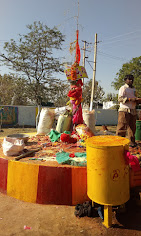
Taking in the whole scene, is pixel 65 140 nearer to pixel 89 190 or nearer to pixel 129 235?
pixel 89 190

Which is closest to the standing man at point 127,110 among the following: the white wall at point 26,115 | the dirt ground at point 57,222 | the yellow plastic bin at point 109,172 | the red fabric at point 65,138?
the red fabric at point 65,138

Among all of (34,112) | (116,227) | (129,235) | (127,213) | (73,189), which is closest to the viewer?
(129,235)

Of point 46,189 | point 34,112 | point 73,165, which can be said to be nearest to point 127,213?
point 73,165

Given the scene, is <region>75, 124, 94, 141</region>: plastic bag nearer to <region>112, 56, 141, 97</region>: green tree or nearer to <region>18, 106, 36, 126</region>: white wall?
<region>18, 106, 36, 126</region>: white wall

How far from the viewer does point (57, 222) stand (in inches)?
78.8

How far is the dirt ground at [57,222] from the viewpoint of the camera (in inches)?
72.0

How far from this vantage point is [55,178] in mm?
2387

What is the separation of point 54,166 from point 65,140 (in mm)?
1510

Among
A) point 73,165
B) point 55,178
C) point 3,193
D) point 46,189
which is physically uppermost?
point 73,165

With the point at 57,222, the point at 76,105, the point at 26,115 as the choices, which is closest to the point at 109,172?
the point at 57,222

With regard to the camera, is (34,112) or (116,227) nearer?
(116,227)

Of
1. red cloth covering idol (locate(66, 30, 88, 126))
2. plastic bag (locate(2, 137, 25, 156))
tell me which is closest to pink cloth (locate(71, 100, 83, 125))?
red cloth covering idol (locate(66, 30, 88, 126))

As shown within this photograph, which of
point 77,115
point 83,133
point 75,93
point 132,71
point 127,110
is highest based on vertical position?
point 132,71

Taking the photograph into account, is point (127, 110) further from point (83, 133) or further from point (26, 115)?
point (26, 115)
